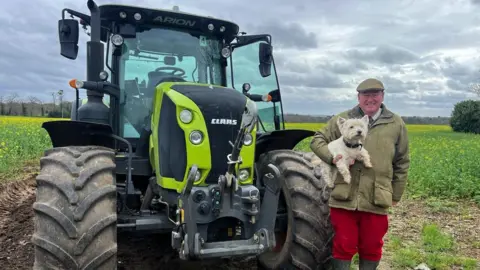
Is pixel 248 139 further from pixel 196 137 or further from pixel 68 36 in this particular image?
pixel 68 36

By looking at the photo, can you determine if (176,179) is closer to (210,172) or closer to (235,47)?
(210,172)

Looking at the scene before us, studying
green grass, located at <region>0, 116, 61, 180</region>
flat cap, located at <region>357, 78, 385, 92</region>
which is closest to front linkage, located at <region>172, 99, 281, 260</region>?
flat cap, located at <region>357, 78, 385, 92</region>

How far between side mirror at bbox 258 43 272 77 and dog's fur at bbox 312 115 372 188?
165 centimetres

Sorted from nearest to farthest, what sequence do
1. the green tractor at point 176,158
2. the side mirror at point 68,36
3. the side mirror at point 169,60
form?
1. the green tractor at point 176,158
2. the side mirror at point 68,36
3. the side mirror at point 169,60

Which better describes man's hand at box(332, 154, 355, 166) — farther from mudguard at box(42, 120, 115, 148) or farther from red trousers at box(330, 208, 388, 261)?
mudguard at box(42, 120, 115, 148)

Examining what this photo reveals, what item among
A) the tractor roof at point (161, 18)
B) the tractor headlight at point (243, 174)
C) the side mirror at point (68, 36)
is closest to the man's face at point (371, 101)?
the tractor headlight at point (243, 174)

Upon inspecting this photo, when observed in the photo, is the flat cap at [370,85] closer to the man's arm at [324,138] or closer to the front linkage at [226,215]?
the man's arm at [324,138]

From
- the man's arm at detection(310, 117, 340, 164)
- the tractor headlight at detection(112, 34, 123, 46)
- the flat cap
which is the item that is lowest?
the man's arm at detection(310, 117, 340, 164)

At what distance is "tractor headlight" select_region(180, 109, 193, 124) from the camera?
391 centimetres

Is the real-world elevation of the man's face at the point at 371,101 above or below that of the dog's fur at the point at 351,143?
above

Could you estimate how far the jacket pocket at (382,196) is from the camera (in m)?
4.16

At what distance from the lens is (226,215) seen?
3.81 metres

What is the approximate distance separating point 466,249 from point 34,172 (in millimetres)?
8700

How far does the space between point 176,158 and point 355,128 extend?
1518mm
